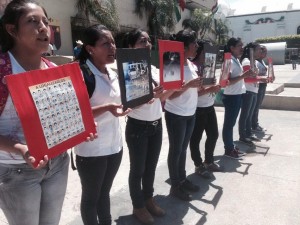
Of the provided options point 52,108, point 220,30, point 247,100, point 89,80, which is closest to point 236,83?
point 247,100

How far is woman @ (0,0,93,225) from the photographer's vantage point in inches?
60.0

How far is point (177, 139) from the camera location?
125 inches

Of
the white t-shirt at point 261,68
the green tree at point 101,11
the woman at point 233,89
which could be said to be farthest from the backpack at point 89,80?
the green tree at point 101,11

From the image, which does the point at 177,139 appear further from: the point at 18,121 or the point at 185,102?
the point at 18,121

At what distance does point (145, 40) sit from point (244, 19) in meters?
51.9

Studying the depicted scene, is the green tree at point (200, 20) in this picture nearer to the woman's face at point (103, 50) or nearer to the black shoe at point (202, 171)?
the black shoe at point (202, 171)

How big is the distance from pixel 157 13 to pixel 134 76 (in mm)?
21040

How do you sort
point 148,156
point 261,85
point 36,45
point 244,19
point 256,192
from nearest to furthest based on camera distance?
point 36,45
point 148,156
point 256,192
point 261,85
point 244,19

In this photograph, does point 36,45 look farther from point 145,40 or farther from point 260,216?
point 260,216

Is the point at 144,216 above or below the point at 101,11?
below

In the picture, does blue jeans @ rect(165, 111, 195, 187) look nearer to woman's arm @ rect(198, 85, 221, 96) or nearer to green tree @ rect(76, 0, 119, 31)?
woman's arm @ rect(198, 85, 221, 96)

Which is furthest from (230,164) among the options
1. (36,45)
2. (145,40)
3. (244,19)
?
(244,19)

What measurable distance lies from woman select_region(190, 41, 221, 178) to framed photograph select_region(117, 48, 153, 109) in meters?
1.23

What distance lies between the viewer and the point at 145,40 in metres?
2.59
